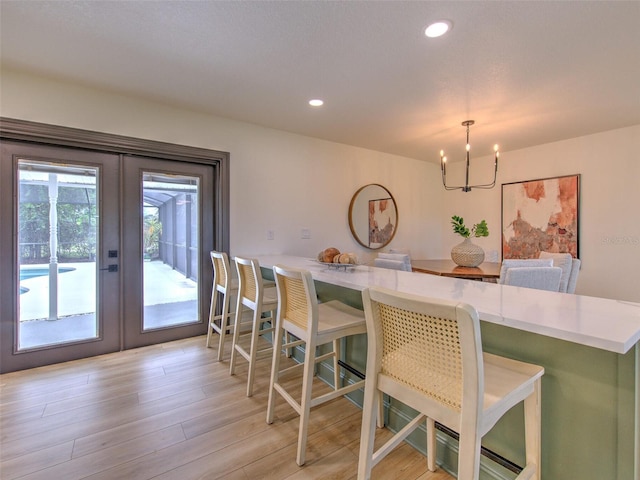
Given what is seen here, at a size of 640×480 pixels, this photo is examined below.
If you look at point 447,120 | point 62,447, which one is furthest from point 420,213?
point 62,447

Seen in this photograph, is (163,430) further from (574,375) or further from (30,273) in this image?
(574,375)

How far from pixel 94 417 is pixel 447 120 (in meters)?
3.94

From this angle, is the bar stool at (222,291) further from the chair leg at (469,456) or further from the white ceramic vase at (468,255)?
the white ceramic vase at (468,255)

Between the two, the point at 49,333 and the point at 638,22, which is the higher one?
the point at 638,22

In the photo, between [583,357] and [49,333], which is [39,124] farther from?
[583,357]

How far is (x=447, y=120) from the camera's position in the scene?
10.6 feet

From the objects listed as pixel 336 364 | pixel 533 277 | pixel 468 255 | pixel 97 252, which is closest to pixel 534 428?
pixel 336 364

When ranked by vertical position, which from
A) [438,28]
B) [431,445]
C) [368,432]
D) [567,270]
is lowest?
[431,445]

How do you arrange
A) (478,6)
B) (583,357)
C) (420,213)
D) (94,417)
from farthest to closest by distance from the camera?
1. (420,213)
2. (94,417)
3. (478,6)
4. (583,357)

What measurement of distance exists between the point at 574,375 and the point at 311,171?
3306 mm

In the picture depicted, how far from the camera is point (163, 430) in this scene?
5.77 feet

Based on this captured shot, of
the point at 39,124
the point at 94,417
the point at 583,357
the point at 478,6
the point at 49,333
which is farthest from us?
the point at 49,333

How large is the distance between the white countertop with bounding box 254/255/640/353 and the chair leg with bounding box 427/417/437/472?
2.20 feet

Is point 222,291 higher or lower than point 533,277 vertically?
lower
